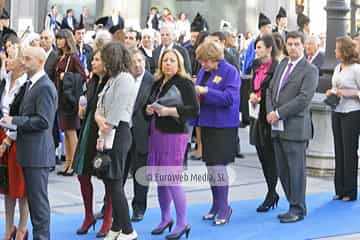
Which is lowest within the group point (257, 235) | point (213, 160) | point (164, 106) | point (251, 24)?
point (257, 235)

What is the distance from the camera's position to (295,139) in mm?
9398

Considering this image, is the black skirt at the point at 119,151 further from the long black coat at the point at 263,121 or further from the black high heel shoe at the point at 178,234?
the long black coat at the point at 263,121

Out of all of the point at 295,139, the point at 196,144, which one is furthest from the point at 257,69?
the point at 196,144

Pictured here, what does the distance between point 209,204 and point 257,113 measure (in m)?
1.27

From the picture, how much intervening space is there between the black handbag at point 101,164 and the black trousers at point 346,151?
3.90 metres

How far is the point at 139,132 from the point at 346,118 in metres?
2.93

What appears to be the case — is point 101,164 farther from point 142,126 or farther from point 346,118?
point 346,118

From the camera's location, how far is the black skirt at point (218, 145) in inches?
358

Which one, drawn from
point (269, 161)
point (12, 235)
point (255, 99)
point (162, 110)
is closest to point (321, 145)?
point (269, 161)

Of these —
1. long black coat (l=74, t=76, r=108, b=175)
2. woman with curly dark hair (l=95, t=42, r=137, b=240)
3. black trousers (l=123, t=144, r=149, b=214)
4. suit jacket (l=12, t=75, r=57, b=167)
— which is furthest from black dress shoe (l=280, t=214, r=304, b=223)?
suit jacket (l=12, t=75, r=57, b=167)

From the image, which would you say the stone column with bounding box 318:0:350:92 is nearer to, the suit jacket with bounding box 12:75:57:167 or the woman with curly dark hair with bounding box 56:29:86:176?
the woman with curly dark hair with bounding box 56:29:86:176

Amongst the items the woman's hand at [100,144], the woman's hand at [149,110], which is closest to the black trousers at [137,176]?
the woman's hand at [149,110]

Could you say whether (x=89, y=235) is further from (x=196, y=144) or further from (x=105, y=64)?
(x=196, y=144)

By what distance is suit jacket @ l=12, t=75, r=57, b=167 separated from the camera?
743 centimetres
